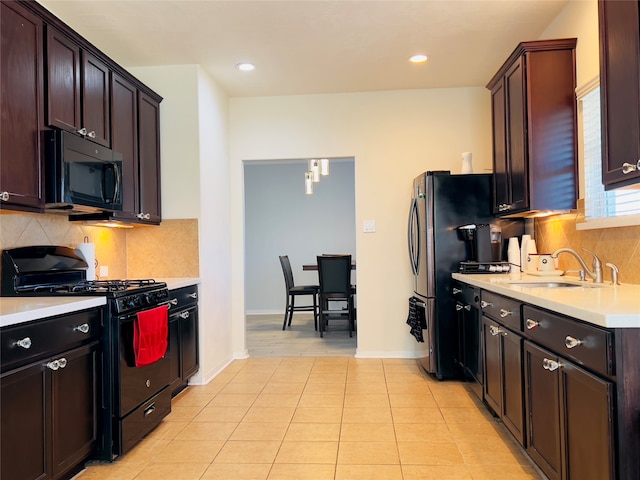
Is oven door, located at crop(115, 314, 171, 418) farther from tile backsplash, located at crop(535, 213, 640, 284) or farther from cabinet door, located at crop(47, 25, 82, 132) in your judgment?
tile backsplash, located at crop(535, 213, 640, 284)

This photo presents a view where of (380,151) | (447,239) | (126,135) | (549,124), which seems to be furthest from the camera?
(380,151)

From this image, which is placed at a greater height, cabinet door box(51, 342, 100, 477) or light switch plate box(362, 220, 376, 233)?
light switch plate box(362, 220, 376, 233)

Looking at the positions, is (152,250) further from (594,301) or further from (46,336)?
Result: (594,301)

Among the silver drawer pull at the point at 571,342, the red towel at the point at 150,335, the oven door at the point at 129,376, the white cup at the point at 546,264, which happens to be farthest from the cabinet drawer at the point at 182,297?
the white cup at the point at 546,264

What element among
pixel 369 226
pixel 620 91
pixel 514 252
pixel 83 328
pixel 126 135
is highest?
pixel 126 135

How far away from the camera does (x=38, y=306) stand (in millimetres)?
1915

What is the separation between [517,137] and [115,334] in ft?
8.85

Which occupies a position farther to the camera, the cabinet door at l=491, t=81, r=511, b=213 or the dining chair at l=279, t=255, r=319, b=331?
the dining chair at l=279, t=255, r=319, b=331

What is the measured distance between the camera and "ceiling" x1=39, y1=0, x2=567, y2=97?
287 cm

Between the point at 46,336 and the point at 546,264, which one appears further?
the point at 546,264

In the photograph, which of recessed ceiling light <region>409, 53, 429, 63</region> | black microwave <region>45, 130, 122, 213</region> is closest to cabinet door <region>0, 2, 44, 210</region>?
black microwave <region>45, 130, 122, 213</region>

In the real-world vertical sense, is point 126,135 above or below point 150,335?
above

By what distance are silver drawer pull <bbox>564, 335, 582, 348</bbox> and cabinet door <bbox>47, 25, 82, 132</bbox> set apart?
2612mm

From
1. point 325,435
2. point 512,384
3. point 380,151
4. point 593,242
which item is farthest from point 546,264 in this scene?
point 380,151
